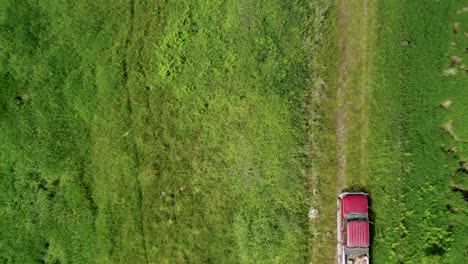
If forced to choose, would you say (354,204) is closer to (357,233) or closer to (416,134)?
(357,233)

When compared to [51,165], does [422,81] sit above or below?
above

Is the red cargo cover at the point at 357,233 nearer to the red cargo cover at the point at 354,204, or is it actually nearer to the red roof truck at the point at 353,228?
the red roof truck at the point at 353,228

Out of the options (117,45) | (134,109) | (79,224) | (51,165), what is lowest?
(79,224)

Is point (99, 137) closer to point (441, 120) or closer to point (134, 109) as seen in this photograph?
point (134, 109)

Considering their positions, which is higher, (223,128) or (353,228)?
(223,128)

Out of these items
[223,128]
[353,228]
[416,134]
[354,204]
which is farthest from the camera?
[223,128]

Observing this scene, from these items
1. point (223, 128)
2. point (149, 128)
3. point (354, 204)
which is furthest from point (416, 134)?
point (149, 128)

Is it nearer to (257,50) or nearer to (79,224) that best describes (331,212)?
(257,50)

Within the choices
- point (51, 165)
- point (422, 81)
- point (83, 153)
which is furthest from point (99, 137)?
point (422, 81)
